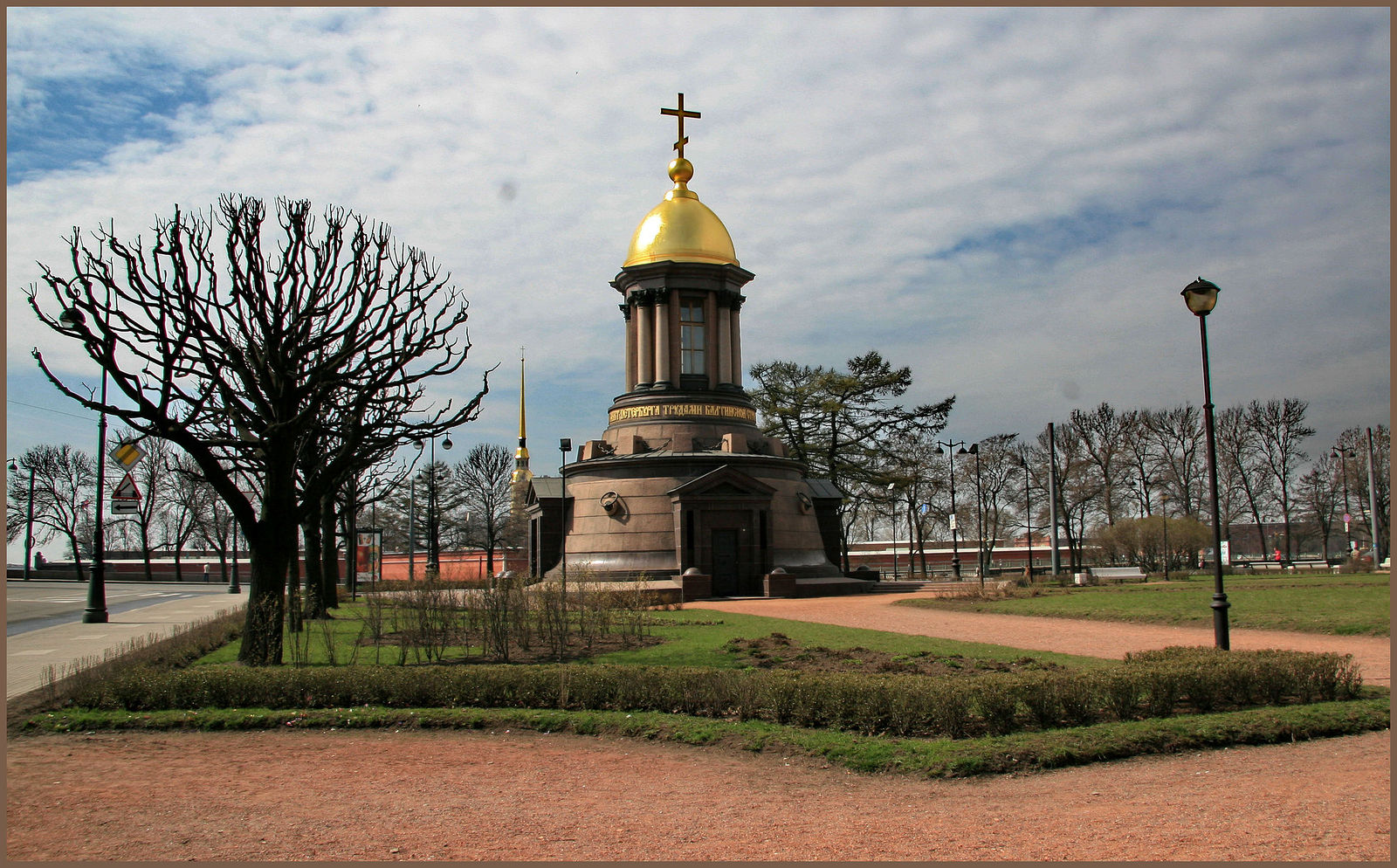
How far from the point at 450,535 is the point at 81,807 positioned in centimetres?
8544

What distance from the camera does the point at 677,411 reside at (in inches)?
1738

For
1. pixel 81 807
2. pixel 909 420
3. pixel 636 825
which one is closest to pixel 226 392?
pixel 81 807

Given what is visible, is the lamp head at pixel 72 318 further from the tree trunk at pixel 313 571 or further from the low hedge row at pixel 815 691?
the tree trunk at pixel 313 571

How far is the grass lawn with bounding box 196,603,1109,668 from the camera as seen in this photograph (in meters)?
16.7

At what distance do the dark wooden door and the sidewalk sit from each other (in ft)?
59.4

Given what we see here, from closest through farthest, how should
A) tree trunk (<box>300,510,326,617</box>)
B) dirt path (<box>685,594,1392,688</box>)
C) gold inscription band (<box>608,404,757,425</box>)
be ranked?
dirt path (<box>685,594,1392,688</box>) < tree trunk (<box>300,510,326,617</box>) < gold inscription band (<box>608,404,757,425</box>)

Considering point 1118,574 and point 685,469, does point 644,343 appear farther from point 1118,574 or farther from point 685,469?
point 1118,574

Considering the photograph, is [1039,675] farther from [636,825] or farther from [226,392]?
[226,392]

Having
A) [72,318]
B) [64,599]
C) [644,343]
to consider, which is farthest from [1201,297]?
[64,599]

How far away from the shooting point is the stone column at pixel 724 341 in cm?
4569

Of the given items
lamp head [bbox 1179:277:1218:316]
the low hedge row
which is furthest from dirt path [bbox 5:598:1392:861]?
lamp head [bbox 1179:277:1218:316]

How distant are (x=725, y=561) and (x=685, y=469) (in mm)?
4271

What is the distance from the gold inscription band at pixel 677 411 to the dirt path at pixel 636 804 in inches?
1300

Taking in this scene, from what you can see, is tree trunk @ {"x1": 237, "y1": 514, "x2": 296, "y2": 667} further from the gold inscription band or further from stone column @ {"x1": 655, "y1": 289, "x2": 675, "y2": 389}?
stone column @ {"x1": 655, "y1": 289, "x2": 675, "y2": 389}
